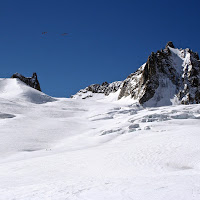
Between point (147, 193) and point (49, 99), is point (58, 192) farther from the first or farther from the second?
point (49, 99)

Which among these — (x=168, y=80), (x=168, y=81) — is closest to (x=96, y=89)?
(x=168, y=80)

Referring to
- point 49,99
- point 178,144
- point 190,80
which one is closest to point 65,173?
point 178,144

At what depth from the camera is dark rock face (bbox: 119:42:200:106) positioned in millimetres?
68500

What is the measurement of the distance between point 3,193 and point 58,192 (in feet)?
6.57

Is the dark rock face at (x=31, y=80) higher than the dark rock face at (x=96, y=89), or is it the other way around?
the dark rock face at (x=31, y=80)

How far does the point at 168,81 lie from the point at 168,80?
44cm

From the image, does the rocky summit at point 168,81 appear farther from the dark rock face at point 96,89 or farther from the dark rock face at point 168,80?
the dark rock face at point 96,89

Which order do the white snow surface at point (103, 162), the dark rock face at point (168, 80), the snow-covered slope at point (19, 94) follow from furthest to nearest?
the dark rock face at point (168, 80)
the snow-covered slope at point (19, 94)
the white snow surface at point (103, 162)

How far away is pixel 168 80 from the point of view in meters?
72.7

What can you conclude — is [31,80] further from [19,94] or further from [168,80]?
[168,80]

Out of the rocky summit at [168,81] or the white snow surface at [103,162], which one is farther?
the rocky summit at [168,81]

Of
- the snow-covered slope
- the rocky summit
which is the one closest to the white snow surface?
the snow-covered slope

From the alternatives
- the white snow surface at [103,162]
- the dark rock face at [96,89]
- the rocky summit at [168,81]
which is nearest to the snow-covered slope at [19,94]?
the white snow surface at [103,162]

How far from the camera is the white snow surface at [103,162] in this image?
691 cm
